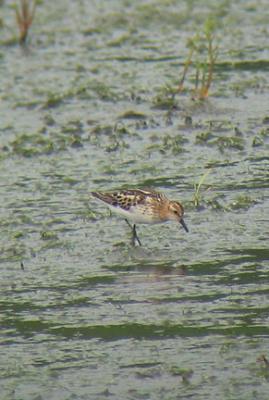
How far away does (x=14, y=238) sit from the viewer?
12102mm

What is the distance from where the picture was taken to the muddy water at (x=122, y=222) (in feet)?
29.8

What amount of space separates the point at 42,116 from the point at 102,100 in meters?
1.02

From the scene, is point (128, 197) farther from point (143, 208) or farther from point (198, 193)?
point (198, 193)

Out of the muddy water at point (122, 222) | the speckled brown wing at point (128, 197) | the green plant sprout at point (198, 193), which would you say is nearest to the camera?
the muddy water at point (122, 222)

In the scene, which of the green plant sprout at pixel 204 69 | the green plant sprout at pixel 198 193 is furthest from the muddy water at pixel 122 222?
the green plant sprout at pixel 204 69

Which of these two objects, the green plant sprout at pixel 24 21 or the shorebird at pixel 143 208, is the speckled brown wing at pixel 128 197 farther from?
the green plant sprout at pixel 24 21

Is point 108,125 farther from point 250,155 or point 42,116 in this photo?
point 250,155

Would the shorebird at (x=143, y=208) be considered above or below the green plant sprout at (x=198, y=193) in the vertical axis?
above

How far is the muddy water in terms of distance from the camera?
9078 mm

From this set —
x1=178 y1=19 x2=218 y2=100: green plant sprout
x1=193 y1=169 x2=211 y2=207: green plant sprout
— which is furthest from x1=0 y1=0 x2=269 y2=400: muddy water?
x1=178 y1=19 x2=218 y2=100: green plant sprout

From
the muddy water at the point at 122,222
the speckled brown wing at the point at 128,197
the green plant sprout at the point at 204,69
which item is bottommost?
the muddy water at the point at 122,222

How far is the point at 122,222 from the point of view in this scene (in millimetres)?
12656

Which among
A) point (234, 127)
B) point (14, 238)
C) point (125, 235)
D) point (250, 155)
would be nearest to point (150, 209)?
point (125, 235)

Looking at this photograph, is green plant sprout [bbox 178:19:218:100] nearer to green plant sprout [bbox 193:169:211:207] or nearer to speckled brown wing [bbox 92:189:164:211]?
green plant sprout [bbox 193:169:211:207]
